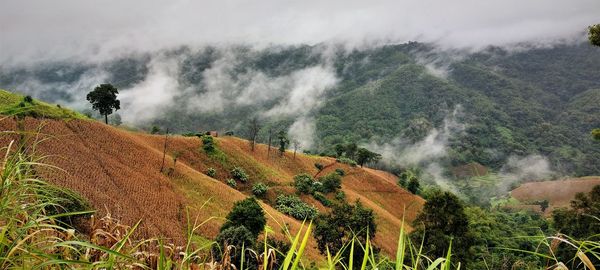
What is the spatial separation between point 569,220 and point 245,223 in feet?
94.9

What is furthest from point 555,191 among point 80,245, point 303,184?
point 80,245

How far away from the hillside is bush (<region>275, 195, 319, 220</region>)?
3.54 meters

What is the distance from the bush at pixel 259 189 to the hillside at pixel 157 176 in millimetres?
1575

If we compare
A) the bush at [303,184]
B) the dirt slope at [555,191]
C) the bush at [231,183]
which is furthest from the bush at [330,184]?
the dirt slope at [555,191]

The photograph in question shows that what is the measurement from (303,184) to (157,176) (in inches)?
1170

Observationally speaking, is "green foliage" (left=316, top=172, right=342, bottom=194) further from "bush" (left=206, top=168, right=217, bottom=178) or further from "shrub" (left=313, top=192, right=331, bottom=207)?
"bush" (left=206, top=168, right=217, bottom=178)

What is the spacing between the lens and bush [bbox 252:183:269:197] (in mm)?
71000

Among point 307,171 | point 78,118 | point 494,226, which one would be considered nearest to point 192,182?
point 78,118

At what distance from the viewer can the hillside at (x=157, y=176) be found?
42.1 meters

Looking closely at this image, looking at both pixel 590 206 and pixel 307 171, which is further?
pixel 307 171

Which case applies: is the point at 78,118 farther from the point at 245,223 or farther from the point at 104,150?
the point at 245,223

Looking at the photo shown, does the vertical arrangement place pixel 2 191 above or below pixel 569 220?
above

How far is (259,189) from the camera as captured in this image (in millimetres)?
71625

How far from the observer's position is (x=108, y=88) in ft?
255
